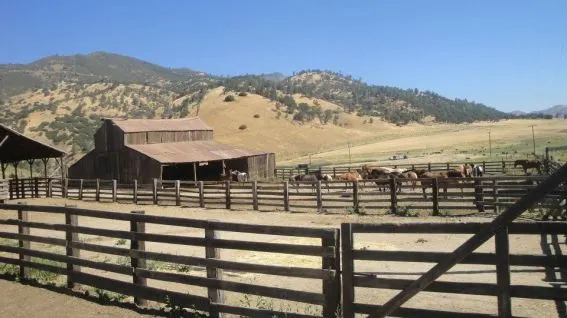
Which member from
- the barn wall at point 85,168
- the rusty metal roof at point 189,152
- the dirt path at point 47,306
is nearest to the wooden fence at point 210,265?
the dirt path at point 47,306

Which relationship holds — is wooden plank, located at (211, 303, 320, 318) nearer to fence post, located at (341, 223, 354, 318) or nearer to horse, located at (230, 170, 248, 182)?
fence post, located at (341, 223, 354, 318)

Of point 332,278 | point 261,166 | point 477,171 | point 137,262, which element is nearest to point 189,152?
point 261,166

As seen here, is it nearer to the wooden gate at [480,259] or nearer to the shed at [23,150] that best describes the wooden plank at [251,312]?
the wooden gate at [480,259]

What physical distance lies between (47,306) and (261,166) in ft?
133

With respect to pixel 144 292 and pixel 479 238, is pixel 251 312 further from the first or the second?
pixel 479 238

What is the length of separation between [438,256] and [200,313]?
132 inches

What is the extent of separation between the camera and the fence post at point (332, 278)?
5.63m

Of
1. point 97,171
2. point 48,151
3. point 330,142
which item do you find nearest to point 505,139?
point 330,142

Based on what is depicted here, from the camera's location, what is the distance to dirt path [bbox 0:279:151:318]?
7504mm

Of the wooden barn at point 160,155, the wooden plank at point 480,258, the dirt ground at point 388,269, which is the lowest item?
the dirt ground at point 388,269

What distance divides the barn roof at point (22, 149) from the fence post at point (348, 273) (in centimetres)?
2978

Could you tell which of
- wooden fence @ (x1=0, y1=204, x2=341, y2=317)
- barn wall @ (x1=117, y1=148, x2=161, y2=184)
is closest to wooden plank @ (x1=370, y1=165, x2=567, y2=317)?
wooden fence @ (x1=0, y1=204, x2=341, y2=317)

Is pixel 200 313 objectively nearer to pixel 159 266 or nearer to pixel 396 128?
pixel 159 266

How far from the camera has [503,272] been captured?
15.7 feet
